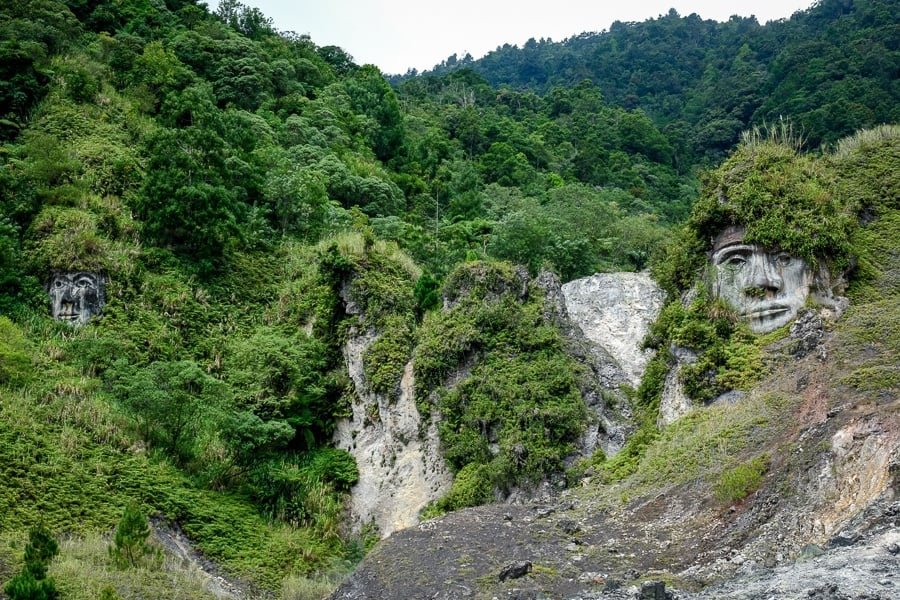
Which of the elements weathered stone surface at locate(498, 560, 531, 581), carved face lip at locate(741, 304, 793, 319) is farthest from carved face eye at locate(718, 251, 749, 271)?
weathered stone surface at locate(498, 560, 531, 581)

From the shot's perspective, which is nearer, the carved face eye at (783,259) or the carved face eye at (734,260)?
the carved face eye at (783,259)

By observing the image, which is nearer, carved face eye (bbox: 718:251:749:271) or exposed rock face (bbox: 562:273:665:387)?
carved face eye (bbox: 718:251:749:271)

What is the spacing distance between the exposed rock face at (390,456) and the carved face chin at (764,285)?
8032mm

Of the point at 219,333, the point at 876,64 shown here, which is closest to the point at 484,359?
the point at 219,333

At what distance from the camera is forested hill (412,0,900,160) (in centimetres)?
4834

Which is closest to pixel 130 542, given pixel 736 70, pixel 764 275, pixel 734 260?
pixel 734 260

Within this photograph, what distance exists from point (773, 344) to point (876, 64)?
40.2 meters

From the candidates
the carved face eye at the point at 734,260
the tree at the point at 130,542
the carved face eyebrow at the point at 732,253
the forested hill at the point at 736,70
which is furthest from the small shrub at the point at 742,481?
the forested hill at the point at 736,70

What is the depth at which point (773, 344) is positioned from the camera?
17.5 metres

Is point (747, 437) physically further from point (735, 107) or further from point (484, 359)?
point (735, 107)

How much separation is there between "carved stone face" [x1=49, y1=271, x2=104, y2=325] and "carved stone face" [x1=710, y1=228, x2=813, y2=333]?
55.5ft

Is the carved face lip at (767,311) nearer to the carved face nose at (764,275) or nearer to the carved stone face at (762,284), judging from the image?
the carved stone face at (762,284)

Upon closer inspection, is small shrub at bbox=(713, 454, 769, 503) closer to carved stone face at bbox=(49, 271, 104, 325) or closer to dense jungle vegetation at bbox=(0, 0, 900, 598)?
dense jungle vegetation at bbox=(0, 0, 900, 598)

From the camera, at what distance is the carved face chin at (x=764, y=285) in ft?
60.1
